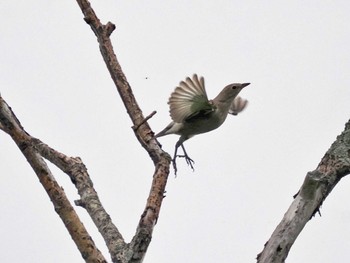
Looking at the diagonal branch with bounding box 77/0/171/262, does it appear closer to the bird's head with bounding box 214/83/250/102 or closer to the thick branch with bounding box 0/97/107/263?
the thick branch with bounding box 0/97/107/263

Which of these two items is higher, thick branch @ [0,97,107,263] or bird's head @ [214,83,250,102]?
bird's head @ [214,83,250,102]

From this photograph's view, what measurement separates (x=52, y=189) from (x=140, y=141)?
1350mm

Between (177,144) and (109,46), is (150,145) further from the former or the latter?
(177,144)

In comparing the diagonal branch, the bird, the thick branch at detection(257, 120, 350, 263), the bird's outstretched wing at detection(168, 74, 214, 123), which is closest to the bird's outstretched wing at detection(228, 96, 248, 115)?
the bird

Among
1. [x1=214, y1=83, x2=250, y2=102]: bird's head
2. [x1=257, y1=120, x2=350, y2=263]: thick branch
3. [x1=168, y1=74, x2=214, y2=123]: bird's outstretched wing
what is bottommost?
[x1=257, y1=120, x2=350, y2=263]: thick branch

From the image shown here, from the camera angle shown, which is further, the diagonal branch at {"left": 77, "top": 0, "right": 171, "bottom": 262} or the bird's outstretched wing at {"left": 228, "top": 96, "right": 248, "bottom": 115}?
the bird's outstretched wing at {"left": 228, "top": 96, "right": 248, "bottom": 115}

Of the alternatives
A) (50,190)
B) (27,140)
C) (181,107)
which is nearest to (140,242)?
(50,190)

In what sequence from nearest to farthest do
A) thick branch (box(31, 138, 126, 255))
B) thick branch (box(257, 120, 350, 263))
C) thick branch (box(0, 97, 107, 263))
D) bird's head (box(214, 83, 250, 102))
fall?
thick branch (box(257, 120, 350, 263)) → thick branch (box(0, 97, 107, 263)) → thick branch (box(31, 138, 126, 255)) → bird's head (box(214, 83, 250, 102))

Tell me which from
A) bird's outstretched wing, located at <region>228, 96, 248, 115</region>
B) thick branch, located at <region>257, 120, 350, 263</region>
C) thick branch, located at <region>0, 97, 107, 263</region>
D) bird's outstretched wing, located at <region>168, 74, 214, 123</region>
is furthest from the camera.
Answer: bird's outstretched wing, located at <region>228, 96, 248, 115</region>

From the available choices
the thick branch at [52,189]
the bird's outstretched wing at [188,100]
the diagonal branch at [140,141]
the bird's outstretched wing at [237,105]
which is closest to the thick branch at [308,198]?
the diagonal branch at [140,141]

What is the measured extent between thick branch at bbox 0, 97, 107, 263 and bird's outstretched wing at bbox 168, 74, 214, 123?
3620 mm

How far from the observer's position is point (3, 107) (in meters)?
5.04

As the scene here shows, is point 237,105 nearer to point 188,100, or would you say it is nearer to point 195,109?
point 195,109

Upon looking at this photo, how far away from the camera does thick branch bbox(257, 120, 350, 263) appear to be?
→ 4516 mm
